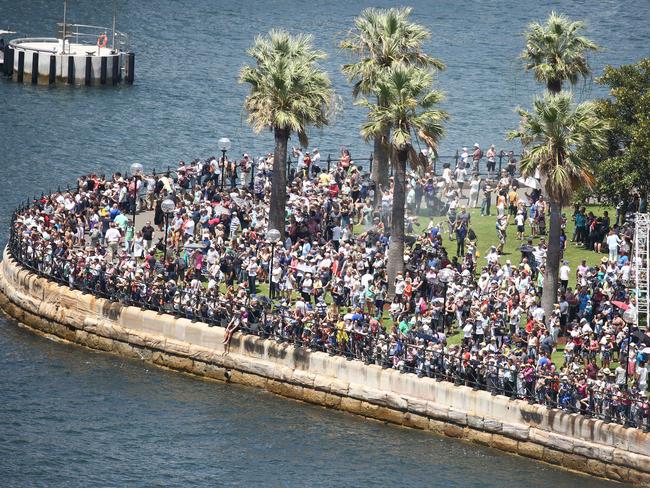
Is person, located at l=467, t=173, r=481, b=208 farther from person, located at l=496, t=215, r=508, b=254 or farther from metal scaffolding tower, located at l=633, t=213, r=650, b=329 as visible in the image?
metal scaffolding tower, located at l=633, t=213, r=650, b=329

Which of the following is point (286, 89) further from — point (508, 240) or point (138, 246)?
point (508, 240)

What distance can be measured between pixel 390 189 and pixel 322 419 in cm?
1765

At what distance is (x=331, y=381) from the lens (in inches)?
2451

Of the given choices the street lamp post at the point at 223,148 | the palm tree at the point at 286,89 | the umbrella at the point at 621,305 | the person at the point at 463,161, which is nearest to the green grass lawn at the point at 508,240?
the person at the point at 463,161

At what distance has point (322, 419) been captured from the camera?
203 ft

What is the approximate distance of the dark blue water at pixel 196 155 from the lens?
58.4 m

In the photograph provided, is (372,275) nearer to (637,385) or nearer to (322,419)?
(322,419)

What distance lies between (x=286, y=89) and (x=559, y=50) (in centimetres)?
1263

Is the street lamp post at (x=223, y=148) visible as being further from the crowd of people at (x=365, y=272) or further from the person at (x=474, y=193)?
the person at (x=474, y=193)

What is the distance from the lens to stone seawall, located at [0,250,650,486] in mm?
56938

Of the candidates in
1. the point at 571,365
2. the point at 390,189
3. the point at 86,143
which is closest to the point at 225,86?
the point at 86,143

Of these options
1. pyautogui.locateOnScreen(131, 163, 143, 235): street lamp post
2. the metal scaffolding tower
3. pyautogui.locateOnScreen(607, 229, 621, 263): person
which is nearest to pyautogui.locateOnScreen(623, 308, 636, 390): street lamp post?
the metal scaffolding tower

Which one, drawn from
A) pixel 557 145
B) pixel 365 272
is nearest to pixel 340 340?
pixel 365 272

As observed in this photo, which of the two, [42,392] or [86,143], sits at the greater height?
[86,143]
